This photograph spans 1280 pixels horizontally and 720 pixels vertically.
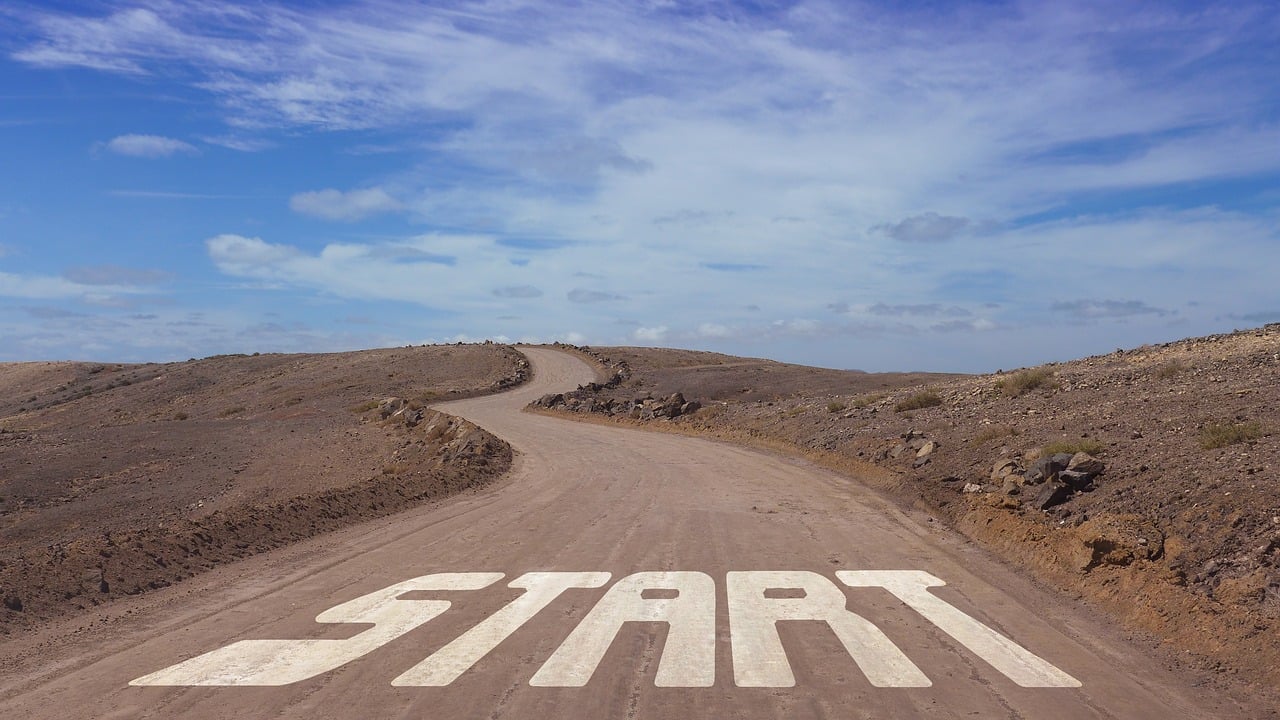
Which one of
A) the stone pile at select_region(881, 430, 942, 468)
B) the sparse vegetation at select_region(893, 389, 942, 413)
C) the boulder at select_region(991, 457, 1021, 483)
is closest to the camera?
the boulder at select_region(991, 457, 1021, 483)

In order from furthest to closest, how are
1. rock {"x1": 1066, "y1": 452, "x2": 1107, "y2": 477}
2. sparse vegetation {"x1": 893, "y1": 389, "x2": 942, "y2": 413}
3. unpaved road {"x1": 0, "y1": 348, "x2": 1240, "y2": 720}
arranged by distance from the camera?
sparse vegetation {"x1": 893, "y1": 389, "x2": 942, "y2": 413} < rock {"x1": 1066, "y1": 452, "x2": 1107, "y2": 477} < unpaved road {"x1": 0, "y1": 348, "x2": 1240, "y2": 720}

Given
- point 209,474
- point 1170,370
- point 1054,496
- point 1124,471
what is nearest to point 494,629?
point 1054,496

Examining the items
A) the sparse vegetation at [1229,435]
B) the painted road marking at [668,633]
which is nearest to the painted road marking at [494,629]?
the painted road marking at [668,633]

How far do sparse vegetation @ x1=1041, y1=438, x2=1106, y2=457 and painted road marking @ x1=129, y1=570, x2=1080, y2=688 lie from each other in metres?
5.64

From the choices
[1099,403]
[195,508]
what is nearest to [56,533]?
[195,508]

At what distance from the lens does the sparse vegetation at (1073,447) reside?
46.0ft

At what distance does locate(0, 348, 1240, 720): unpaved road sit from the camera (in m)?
6.05

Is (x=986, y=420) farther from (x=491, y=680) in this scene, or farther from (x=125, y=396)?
(x=125, y=396)

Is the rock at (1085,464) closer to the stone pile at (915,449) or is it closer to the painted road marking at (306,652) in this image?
the stone pile at (915,449)

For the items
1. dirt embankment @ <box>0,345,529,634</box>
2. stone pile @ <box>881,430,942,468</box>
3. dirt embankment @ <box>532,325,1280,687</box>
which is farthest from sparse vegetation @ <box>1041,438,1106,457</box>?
dirt embankment @ <box>0,345,529,634</box>

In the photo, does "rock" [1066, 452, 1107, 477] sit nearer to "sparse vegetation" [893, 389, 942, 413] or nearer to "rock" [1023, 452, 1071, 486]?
"rock" [1023, 452, 1071, 486]

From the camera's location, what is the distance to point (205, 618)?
8586 mm

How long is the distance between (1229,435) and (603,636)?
9947mm

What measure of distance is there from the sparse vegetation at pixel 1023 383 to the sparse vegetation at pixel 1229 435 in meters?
12.0
